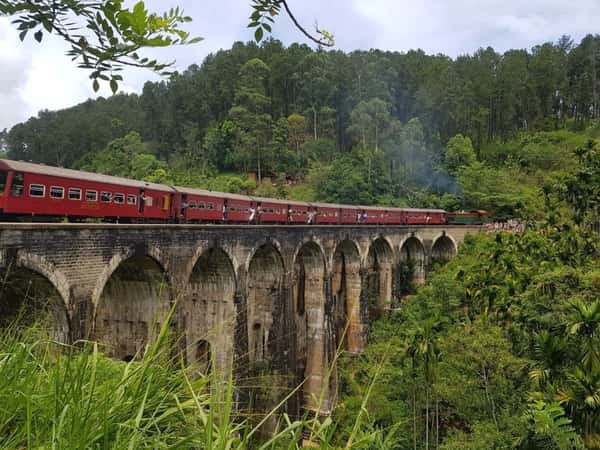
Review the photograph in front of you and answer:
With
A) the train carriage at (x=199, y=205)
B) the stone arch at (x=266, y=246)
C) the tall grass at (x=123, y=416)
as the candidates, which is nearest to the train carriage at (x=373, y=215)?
the stone arch at (x=266, y=246)

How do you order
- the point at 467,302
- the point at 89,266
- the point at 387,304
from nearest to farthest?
the point at 89,266 → the point at 467,302 → the point at 387,304

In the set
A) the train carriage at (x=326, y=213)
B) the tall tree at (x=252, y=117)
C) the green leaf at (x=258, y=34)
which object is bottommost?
the green leaf at (x=258, y=34)

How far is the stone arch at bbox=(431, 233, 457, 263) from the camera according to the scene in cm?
4103

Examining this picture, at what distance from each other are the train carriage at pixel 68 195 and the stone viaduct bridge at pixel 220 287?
1191 mm

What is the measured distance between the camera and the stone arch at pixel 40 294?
9078mm

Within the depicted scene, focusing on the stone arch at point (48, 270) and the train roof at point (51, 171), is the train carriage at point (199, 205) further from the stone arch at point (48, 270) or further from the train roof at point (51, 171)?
the stone arch at point (48, 270)

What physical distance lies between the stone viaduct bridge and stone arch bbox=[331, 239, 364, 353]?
0.07 metres

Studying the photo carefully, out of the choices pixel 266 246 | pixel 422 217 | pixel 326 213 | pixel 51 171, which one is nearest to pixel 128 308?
pixel 51 171

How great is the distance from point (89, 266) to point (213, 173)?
49705 millimetres

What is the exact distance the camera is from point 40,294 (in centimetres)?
968

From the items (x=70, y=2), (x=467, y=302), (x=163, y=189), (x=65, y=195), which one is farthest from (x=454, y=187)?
(x=70, y=2)

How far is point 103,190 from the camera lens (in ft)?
40.2

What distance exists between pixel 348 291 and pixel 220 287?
49.7 ft

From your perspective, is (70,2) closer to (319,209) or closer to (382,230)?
(319,209)
